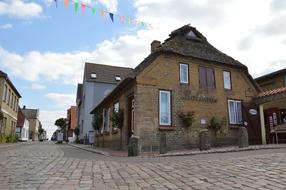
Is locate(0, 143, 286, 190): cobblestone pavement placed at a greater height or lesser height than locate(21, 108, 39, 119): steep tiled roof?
lesser

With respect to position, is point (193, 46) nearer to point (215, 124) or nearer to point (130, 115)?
point (215, 124)

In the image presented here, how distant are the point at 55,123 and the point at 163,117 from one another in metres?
64.6

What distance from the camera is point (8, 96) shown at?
3139 cm

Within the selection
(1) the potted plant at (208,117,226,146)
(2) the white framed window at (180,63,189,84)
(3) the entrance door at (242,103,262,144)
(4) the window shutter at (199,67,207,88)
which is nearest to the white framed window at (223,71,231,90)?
(3) the entrance door at (242,103,262,144)

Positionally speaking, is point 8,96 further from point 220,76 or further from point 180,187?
point 180,187

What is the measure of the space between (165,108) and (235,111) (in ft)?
17.0

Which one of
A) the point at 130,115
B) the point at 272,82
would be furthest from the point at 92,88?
the point at 272,82

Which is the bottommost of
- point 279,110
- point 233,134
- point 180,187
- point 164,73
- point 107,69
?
point 180,187

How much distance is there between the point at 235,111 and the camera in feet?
56.3

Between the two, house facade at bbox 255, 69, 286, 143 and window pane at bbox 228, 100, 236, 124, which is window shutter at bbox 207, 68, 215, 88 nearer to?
window pane at bbox 228, 100, 236, 124

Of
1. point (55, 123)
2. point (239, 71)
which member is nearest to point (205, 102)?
point (239, 71)

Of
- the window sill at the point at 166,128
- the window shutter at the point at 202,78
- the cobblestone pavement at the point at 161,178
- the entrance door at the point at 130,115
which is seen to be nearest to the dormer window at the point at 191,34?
the window shutter at the point at 202,78

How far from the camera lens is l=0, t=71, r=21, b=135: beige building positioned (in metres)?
27.8

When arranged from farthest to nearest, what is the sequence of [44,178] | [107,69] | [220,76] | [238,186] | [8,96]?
[107,69], [8,96], [220,76], [44,178], [238,186]
